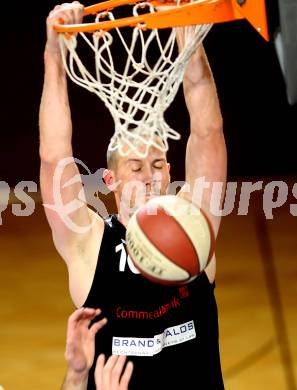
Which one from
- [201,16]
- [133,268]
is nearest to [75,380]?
[133,268]

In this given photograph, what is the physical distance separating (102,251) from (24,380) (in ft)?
6.64

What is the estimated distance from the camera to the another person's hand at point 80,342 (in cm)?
299

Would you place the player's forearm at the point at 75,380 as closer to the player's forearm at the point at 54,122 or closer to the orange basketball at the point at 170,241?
the orange basketball at the point at 170,241

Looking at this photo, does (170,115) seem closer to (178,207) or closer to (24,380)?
(24,380)

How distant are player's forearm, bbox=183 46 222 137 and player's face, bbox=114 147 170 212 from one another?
213 mm

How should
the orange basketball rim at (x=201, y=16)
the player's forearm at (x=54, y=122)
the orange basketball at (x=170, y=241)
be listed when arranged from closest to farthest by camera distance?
1. the orange basketball at (x=170, y=241)
2. the orange basketball rim at (x=201, y=16)
3. the player's forearm at (x=54, y=122)

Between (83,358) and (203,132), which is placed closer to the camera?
(83,358)

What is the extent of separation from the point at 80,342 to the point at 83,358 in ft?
0.18

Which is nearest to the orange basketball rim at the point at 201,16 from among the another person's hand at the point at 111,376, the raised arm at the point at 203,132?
the raised arm at the point at 203,132

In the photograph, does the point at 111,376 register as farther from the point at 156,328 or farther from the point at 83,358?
the point at 156,328

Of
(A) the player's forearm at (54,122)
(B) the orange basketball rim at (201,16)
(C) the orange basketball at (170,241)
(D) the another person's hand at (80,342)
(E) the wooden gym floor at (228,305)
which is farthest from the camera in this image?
(E) the wooden gym floor at (228,305)

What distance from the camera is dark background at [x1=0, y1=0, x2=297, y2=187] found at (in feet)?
31.6

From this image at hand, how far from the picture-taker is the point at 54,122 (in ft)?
11.4

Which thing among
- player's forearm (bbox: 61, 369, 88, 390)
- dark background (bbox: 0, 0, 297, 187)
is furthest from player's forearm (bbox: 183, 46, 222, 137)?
dark background (bbox: 0, 0, 297, 187)
